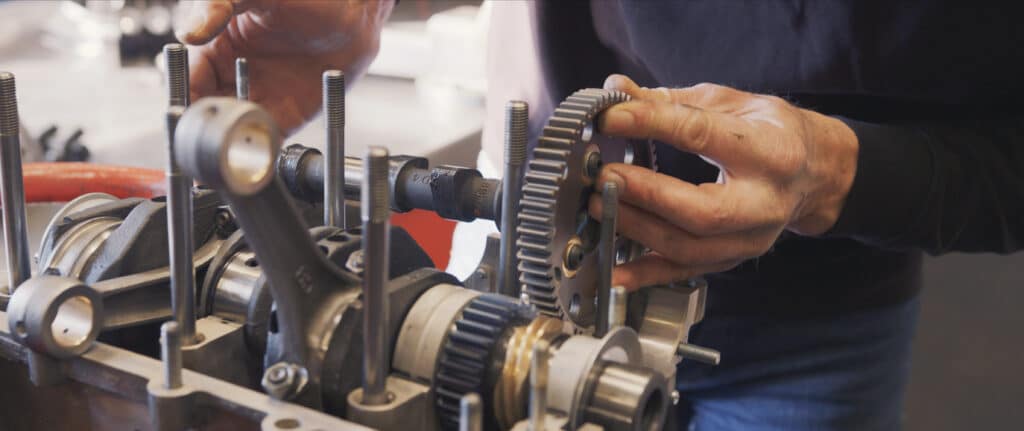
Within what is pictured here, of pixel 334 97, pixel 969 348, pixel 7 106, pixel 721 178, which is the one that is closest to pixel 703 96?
pixel 721 178

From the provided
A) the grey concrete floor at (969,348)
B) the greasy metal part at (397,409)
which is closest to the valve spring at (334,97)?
the greasy metal part at (397,409)

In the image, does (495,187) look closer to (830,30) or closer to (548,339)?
(548,339)

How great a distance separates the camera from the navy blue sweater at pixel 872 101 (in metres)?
0.90

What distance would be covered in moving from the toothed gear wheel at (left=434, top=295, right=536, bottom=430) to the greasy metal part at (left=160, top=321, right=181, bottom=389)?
0.14 meters

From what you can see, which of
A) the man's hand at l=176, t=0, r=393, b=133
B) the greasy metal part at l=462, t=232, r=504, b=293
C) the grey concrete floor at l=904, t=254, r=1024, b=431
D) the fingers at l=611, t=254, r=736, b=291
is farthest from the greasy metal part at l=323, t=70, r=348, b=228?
the grey concrete floor at l=904, t=254, r=1024, b=431

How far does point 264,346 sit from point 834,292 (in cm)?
67

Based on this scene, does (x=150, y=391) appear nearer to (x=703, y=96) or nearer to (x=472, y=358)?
(x=472, y=358)

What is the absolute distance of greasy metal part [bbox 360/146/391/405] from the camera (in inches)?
20.5

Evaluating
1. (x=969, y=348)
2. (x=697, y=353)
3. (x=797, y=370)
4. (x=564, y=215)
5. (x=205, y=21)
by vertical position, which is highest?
(x=205, y=21)

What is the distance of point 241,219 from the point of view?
52 cm

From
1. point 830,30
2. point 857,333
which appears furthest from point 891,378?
Answer: point 830,30

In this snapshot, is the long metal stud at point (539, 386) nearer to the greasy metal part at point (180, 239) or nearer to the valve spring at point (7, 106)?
the greasy metal part at point (180, 239)

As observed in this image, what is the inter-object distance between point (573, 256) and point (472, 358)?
0.43ft

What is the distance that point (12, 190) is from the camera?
2.27 ft
